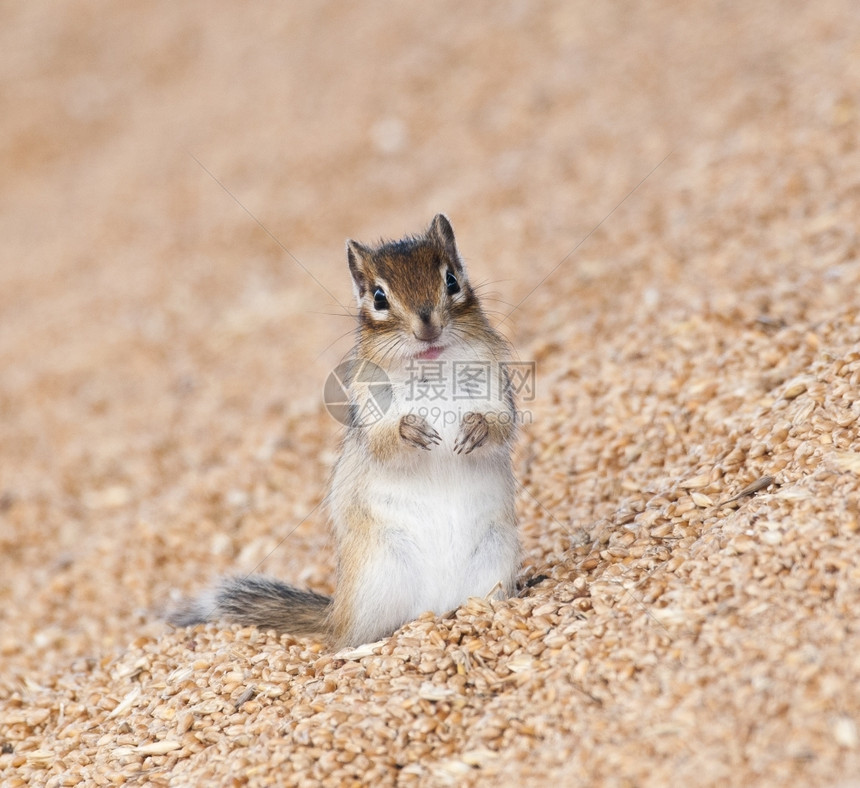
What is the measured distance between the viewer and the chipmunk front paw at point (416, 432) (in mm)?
4027

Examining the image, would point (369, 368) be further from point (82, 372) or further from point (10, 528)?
point (82, 372)

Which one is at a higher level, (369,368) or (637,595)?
(369,368)

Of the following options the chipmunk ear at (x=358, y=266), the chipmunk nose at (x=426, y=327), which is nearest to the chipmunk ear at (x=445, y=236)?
the chipmunk ear at (x=358, y=266)

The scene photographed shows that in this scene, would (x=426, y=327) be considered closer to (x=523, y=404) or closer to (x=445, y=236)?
(x=445, y=236)

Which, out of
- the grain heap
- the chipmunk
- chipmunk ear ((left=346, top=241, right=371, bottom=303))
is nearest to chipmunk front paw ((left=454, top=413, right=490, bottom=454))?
the chipmunk

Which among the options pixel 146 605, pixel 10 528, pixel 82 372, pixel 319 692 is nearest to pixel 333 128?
pixel 82 372

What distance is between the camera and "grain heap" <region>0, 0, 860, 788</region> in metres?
3.53

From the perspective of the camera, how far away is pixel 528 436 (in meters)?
6.26

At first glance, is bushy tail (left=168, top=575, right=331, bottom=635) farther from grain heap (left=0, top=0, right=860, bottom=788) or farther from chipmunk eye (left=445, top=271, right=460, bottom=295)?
chipmunk eye (left=445, top=271, right=460, bottom=295)

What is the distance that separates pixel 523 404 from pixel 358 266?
7.94 ft

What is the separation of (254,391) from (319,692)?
16.7ft

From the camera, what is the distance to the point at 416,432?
13.2ft

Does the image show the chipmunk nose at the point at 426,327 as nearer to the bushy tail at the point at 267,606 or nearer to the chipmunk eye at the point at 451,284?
the chipmunk eye at the point at 451,284

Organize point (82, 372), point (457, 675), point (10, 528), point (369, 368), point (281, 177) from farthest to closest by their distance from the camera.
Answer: point (281, 177) → point (82, 372) → point (10, 528) → point (369, 368) → point (457, 675)
